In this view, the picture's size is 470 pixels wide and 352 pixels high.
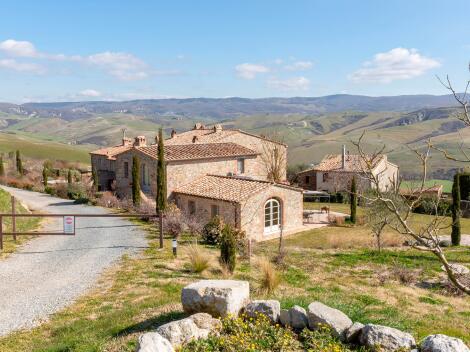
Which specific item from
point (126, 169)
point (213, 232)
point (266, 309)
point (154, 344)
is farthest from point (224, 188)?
point (154, 344)

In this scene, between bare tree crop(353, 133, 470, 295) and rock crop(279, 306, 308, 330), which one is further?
rock crop(279, 306, 308, 330)

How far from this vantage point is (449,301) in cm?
1363

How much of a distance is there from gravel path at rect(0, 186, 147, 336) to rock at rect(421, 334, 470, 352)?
897 cm

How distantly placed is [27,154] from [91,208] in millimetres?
67959

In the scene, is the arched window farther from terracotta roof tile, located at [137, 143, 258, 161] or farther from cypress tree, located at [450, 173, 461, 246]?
cypress tree, located at [450, 173, 461, 246]

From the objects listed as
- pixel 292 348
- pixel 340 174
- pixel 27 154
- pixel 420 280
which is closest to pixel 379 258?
pixel 420 280

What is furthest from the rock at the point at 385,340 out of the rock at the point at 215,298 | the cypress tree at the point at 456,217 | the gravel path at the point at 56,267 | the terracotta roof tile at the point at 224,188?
the cypress tree at the point at 456,217

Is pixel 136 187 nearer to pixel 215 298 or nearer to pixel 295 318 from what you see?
pixel 215 298

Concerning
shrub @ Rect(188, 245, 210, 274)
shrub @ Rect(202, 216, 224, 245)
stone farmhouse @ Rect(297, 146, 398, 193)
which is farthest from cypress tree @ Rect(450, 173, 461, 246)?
stone farmhouse @ Rect(297, 146, 398, 193)

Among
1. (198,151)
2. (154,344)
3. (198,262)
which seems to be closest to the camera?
(154,344)

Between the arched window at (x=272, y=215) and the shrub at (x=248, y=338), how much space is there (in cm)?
1953

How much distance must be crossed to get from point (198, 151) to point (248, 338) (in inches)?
1114

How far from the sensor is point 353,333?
7680mm

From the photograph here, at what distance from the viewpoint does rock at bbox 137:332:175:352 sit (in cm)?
653
